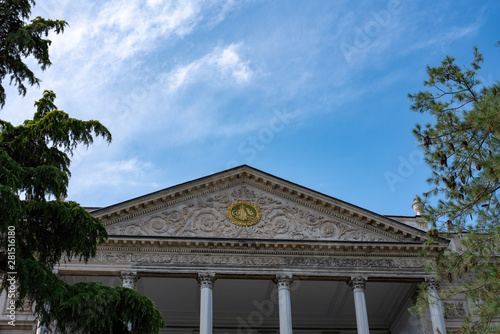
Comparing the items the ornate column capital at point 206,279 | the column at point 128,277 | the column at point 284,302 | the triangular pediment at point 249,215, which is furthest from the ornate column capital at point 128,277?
the column at point 284,302

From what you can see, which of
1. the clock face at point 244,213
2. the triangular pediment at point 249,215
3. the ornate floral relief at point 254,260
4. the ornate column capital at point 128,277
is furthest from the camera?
the clock face at point 244,213

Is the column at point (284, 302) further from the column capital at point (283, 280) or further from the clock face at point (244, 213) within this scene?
the clock face at point (244, 213)

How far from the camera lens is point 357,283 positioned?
68.8 feet

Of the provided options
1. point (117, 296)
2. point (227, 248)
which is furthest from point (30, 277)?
point (227, 248)

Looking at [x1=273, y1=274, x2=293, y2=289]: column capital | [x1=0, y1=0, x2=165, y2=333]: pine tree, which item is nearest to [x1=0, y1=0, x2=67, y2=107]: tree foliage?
[x1=0, y1=0, x2=165, y2=333]: pine tree

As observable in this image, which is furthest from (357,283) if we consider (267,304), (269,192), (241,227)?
(267,304)

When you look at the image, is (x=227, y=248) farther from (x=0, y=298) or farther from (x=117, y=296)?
(x=117, y=296)

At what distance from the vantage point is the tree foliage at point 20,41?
1076 cm

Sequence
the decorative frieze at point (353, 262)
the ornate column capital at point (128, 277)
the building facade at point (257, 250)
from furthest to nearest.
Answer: the decorative frieze at point (353, 262)
the building facade at point (257, 250)
the ornate column capital at point (128, 277)

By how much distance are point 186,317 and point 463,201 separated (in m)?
17.6

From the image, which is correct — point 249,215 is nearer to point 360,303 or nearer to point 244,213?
point 244,213

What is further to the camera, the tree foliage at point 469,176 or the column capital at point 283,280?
the column capital at point 283,280

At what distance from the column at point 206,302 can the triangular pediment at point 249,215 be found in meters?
1.55

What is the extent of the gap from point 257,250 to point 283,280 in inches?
59.3
